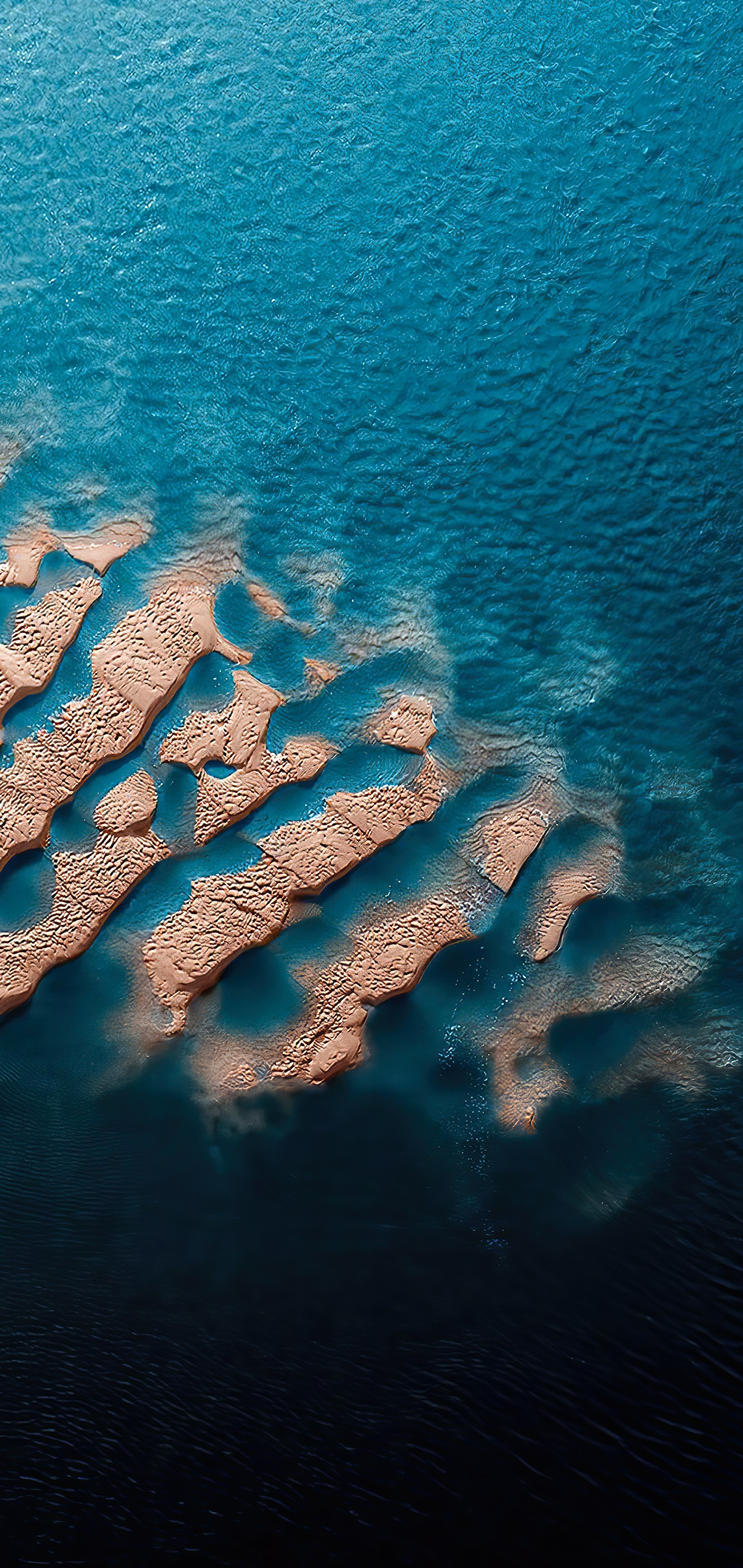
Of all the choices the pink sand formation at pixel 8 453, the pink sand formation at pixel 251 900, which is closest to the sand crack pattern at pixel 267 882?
the pink sand formation at pixel 251 900

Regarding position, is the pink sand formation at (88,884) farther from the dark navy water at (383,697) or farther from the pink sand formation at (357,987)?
the pink sand formation at (357,987)

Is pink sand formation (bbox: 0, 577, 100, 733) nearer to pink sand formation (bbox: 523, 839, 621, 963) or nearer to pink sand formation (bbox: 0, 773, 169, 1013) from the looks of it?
pink sand formation (bbox: 0, 773, 169, 1013)

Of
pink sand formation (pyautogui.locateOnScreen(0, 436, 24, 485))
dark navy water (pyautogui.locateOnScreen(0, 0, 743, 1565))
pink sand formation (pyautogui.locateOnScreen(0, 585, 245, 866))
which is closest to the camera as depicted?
dark navy water (pyautogui.locateOnScreen(0, 0, 743, 1565))

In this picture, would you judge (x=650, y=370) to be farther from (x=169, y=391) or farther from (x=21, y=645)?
(x=21, y=645)

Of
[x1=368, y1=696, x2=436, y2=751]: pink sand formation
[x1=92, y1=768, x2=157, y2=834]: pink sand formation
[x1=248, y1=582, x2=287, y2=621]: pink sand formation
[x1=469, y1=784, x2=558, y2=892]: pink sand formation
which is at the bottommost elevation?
[x1=92, y1=768, x2=157, y2=834]: pink sand formation

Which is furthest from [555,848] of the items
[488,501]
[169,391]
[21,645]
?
[169,391]

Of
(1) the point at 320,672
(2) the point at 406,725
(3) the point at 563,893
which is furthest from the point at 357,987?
(1) the point at 320,672

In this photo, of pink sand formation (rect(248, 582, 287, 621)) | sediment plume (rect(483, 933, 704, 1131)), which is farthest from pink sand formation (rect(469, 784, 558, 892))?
pink sand formation (rect(248, 582, 287, 621))
